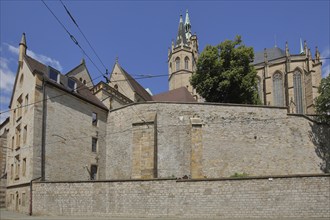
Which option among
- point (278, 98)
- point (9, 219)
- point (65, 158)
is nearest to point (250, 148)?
point (65, 158)

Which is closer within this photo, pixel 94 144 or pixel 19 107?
pixel 19 107

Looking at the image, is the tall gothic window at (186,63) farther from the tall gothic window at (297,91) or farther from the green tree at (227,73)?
the green tree at (227,73)

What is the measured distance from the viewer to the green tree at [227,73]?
102 ft

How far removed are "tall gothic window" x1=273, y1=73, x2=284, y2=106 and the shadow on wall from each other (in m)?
24.5

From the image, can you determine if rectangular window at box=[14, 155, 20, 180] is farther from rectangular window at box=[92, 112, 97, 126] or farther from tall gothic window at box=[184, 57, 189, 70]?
tall gothic window at box=[184, 57, 189, 70]

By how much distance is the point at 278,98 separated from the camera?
48656 millimetres

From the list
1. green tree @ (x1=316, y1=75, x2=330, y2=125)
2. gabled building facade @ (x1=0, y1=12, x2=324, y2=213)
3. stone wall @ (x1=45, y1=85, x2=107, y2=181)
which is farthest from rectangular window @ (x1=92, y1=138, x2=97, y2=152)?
green tree @ (x1=316, y1=75, x2=330, y2=125)

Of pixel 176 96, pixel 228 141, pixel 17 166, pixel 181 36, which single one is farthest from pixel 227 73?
pixel 181 36

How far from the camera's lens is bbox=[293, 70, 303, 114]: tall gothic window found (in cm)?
4616

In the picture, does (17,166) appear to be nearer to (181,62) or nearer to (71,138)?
(71,138)

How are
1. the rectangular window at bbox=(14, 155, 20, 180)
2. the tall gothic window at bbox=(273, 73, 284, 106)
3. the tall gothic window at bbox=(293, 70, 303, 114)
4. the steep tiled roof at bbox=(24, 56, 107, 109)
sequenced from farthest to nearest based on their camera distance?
the tall gothic window at bbox=(273, 73, 284, 106), the tall gothic window at bbox=(293, 70, 303, 114), the steep tiled roof at bbox=(24, 56, 107, 109), the rectangular window at bbox=(14, 155, 20, 180)

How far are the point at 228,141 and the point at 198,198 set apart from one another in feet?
27.3

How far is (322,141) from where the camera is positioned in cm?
2422

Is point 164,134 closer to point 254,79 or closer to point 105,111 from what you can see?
point 105,111
